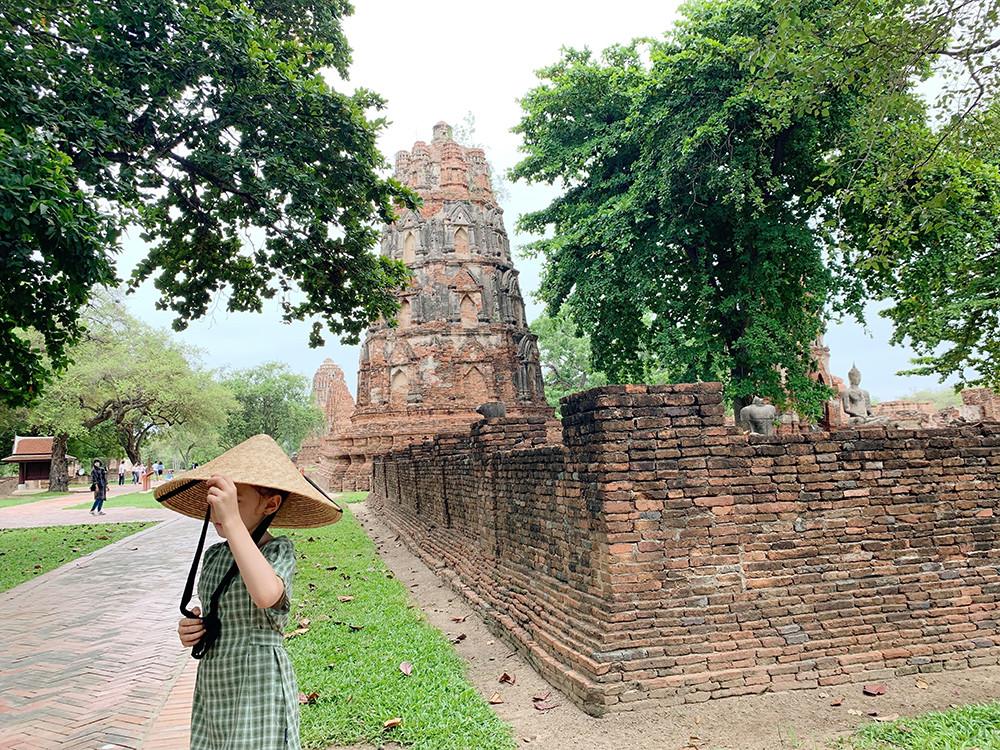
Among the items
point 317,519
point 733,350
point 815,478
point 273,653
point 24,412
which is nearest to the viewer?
point 273,653

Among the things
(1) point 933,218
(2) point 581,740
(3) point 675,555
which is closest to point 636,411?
(3) point 675,555

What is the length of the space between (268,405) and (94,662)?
4690cm

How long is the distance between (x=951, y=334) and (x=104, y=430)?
44.8 m

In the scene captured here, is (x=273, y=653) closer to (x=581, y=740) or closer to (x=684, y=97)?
(x=581, y=740)

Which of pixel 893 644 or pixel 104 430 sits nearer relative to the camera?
pixel 893 644

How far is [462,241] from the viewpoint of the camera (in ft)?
98.6

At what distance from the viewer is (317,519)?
2795 mm

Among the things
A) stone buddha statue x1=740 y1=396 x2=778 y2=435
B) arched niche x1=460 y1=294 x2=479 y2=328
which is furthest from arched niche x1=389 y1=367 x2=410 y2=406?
stone buddha statue x1=740 y1=396 x2=778 y2=435

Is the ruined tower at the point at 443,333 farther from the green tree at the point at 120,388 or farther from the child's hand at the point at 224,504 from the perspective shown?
the child's hand at the point at 224,504

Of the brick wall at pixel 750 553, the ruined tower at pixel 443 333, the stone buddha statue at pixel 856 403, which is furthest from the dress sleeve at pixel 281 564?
the ruined tower at pixel 443 333

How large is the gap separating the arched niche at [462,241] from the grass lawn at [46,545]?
17606mm

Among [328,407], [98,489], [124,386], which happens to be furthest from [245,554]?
[328,407]

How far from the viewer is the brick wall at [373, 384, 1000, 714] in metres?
4.45

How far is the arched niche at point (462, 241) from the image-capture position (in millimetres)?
29883
